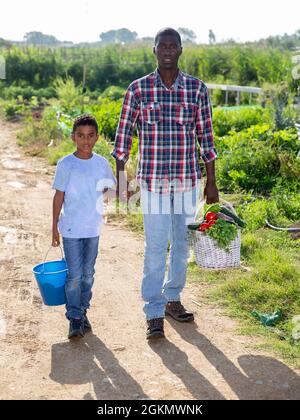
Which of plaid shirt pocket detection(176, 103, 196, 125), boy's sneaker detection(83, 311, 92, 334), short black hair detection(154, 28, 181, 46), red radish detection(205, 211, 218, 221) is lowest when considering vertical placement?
boy's sneaker detection(83, 311, 92, 334)

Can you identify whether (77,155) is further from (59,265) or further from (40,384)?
(40,384)

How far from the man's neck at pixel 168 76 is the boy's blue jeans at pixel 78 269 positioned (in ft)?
3.71

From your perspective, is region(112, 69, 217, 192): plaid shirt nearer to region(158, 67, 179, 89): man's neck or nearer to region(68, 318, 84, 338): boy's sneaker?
region(158, 67, 179, 89): man's neck

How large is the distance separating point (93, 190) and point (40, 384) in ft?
4.25

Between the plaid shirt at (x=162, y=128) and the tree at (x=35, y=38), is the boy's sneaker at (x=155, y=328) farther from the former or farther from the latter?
the tree at (x=35, y=38)

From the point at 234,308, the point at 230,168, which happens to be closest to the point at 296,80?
the point at 230,168

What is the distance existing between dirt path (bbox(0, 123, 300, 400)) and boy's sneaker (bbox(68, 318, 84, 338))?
0.07 m

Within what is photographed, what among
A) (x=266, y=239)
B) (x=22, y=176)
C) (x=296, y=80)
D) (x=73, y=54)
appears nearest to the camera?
(x=266, y=239)

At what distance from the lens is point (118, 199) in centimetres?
824

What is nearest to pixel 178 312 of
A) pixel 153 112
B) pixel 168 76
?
pixel 153 112

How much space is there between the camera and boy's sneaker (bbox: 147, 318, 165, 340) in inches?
172

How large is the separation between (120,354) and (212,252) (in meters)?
1.02

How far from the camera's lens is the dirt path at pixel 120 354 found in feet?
12.1

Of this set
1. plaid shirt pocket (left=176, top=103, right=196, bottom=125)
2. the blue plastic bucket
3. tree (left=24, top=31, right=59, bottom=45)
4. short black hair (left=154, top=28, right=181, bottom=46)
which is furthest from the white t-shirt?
tree (left=24, top=31, right=59, bottom=45)
